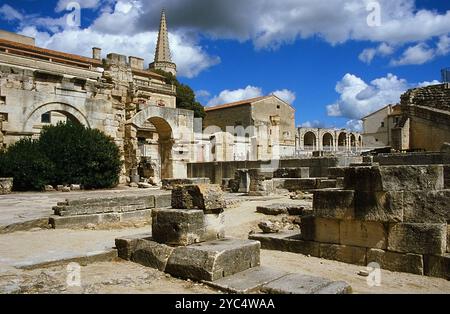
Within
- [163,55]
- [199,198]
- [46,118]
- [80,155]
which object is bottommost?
[199,198]

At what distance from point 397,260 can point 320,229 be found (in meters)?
1.18

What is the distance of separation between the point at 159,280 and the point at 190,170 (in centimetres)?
1763

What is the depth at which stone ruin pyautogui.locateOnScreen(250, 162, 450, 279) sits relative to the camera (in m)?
4.93

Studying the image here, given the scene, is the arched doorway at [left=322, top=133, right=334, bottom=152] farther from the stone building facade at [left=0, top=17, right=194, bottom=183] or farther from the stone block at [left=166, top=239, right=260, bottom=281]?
the stone block at [left=166, top=239, right=260, bottom=281]

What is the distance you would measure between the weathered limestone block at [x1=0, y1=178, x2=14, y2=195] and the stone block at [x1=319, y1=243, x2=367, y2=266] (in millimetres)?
11859

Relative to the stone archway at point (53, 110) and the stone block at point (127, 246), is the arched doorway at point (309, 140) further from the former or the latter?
the stone block at point (127, 246)

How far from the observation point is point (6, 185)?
43.5 ft

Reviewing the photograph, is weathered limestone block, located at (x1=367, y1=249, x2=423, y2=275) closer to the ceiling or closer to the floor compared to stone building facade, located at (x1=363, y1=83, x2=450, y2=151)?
closer to the floor

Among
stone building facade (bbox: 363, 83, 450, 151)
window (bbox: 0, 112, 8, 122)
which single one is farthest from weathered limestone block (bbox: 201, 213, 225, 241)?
stone building facade (bbox: 363, 83, 450, 151)

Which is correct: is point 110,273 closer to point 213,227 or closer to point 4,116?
point 213,227

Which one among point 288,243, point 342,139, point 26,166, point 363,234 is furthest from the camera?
point 342,139

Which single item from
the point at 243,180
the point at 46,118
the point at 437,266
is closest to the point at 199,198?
the point at 437,266

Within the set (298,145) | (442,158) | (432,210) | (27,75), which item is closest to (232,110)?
(298,145)

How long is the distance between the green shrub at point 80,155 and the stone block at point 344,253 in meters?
12.5
